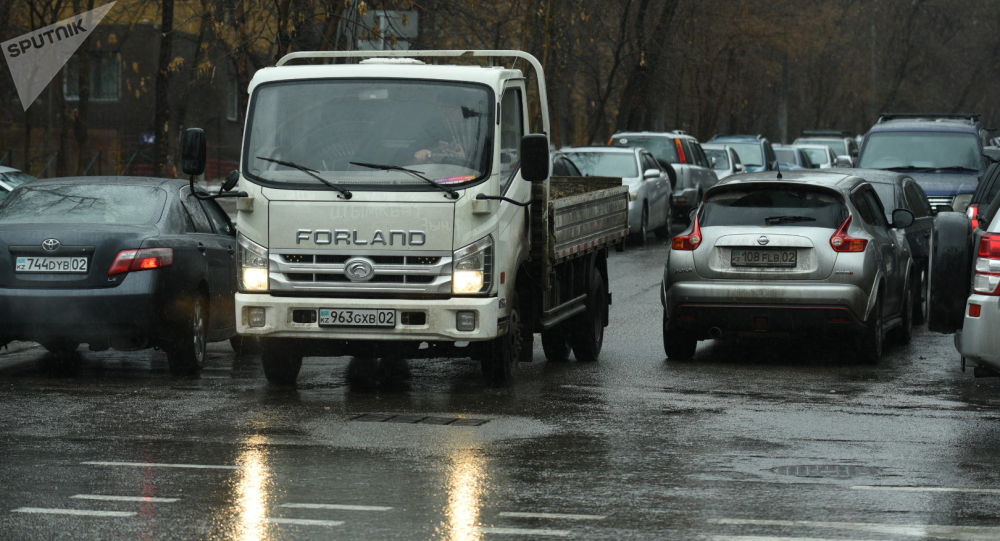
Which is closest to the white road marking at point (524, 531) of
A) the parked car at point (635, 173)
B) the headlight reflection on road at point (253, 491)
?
the headlight reflection on road at point (253, 491)

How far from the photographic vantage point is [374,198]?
1141cm

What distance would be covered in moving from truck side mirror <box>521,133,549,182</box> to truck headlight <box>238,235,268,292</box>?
1860 mm

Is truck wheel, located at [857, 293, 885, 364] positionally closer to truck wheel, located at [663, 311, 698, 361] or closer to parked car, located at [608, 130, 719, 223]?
truck wheel, located at [663, 311, 698, 361]

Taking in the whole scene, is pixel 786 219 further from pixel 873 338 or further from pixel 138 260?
pixel 138 260


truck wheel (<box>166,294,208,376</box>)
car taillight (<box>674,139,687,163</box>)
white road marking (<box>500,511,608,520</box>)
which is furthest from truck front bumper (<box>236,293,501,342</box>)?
car taillight (<box>674,139,687,163</box>)

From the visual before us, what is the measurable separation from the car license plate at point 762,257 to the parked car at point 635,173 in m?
16.2

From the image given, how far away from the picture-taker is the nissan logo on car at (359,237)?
11.4 meters

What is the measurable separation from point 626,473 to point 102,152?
159 ft

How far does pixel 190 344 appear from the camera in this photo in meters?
12.9

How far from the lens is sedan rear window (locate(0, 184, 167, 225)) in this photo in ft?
42.0

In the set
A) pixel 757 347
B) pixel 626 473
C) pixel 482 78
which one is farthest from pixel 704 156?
pixel 626 473

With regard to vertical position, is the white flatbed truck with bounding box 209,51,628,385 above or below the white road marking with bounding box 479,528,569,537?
above

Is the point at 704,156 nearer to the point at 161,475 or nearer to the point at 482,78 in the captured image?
the point at 482,78

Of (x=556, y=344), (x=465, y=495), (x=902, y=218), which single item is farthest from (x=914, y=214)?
(x=465, y=495)
